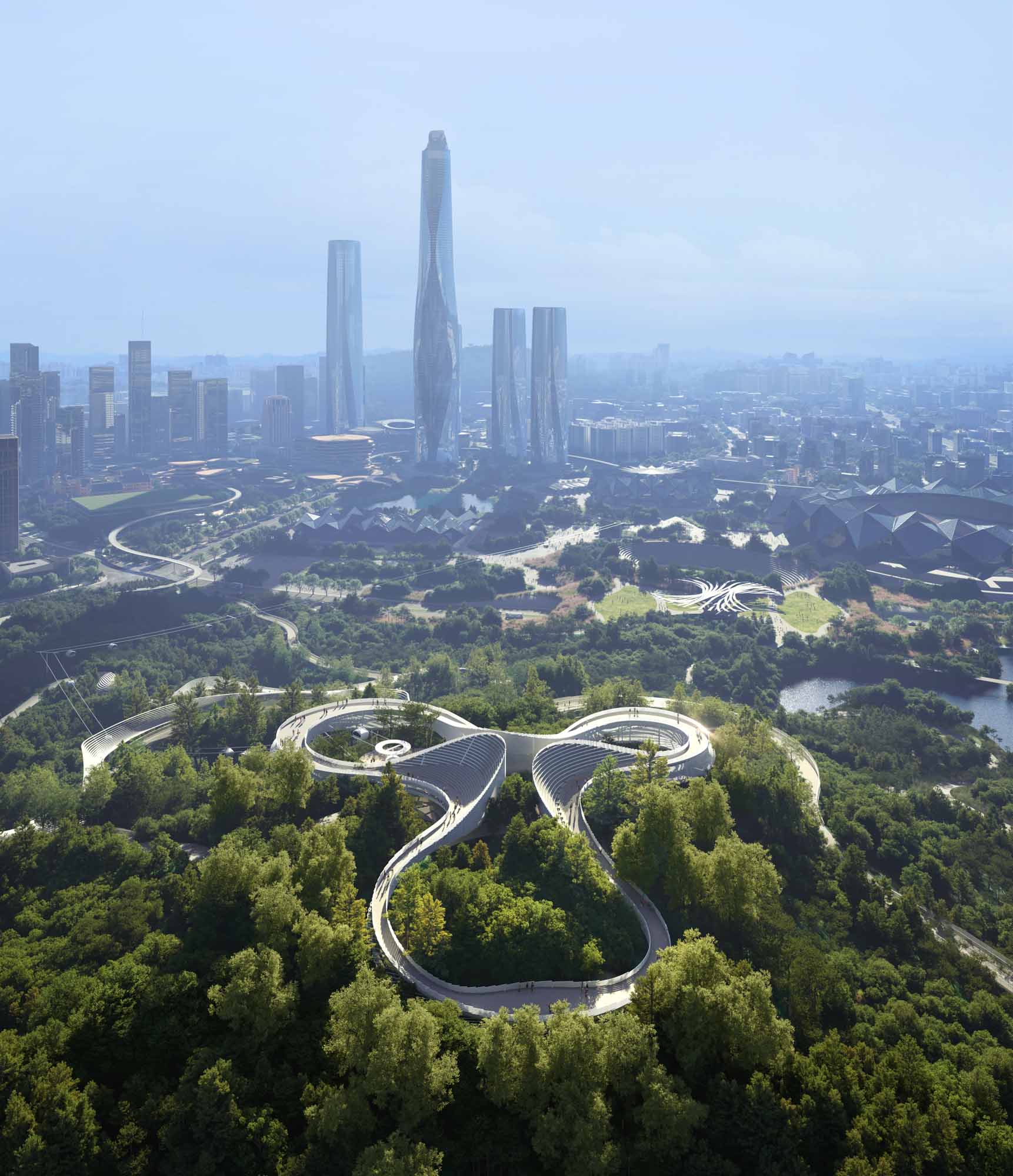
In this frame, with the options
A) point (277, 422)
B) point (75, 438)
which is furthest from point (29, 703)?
point (277, 422)

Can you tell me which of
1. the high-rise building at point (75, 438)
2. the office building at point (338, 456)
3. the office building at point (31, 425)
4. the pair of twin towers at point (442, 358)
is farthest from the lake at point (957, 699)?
the office building at point (31, 425)

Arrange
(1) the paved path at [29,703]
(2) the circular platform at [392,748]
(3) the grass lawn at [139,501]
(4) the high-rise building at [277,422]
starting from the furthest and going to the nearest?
(4) the high-rise building at [277,422] → (3) the grass lawn at [139,501] → (1) the paved path at [29,703] → (2) the circular platform at [392,748]

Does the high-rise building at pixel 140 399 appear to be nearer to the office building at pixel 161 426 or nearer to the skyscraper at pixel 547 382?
the office building at pixel 161 426

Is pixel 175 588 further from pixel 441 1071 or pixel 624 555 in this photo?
pixel 441 1071

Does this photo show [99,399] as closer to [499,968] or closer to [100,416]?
[100,416]

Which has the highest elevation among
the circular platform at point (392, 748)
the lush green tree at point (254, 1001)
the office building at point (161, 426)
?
the office building at point (161, 426)

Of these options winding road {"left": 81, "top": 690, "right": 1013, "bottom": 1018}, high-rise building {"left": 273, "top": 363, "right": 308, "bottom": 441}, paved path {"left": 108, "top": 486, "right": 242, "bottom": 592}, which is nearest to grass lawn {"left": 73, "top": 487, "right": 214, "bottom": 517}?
paved path {"left": 108, "top": 486, "right": 242, "bottom": 592}
